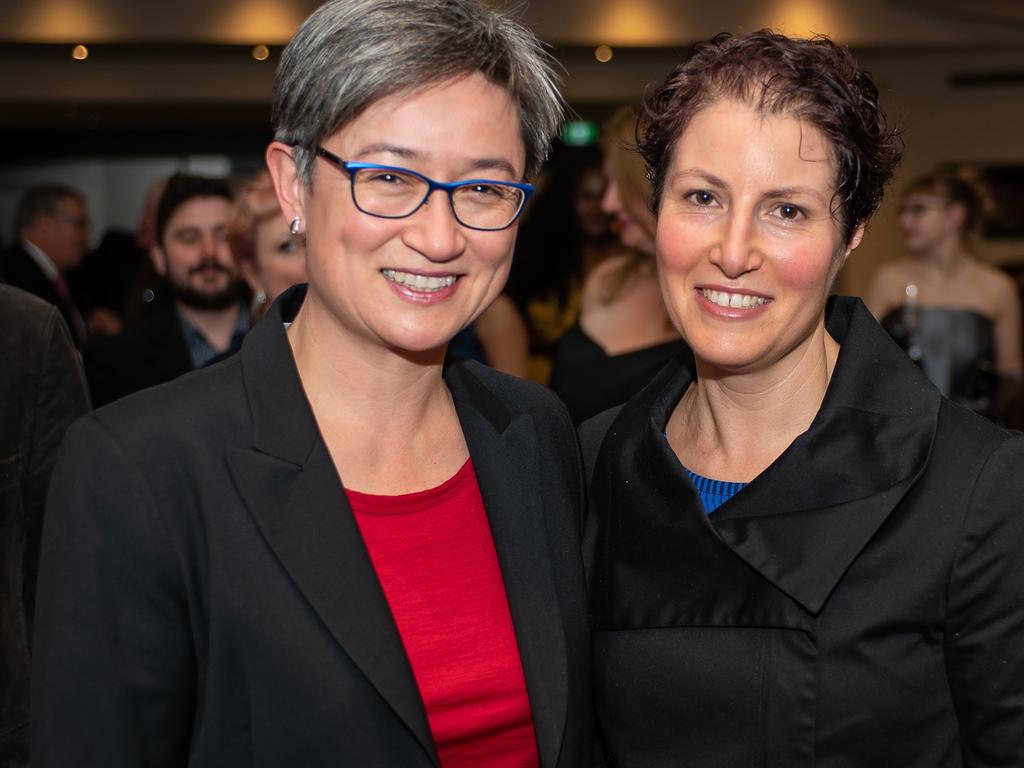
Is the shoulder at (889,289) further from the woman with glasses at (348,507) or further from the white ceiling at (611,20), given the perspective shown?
the woman with glasses at (348,507)

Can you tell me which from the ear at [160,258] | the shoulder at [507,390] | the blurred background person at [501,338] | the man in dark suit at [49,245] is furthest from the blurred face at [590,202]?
the shoulder at [507,390]

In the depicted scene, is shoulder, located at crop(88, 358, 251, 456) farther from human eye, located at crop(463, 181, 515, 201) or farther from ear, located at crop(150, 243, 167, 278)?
ear, located at crop(150, 243, 167, 278)

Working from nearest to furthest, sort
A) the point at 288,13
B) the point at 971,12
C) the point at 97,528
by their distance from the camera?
the point at 97,528, the point at 288,13, the point at 971,12

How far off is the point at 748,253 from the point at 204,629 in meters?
0.89

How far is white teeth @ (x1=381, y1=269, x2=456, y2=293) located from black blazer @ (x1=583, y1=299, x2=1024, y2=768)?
0.50 m

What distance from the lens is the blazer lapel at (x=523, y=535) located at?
1.63 meters

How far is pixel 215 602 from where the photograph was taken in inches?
56.9

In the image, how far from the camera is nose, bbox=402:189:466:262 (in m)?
1.55

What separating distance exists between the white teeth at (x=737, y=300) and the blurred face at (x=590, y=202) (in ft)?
10.1

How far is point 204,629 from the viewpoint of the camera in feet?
4.80

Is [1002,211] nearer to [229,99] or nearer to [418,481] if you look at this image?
[229,99]

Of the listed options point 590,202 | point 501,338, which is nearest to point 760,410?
point 501,338

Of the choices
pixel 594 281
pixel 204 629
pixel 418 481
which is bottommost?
pixel 204 629

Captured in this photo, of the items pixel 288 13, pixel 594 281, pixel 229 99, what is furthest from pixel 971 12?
pixel 594 281
